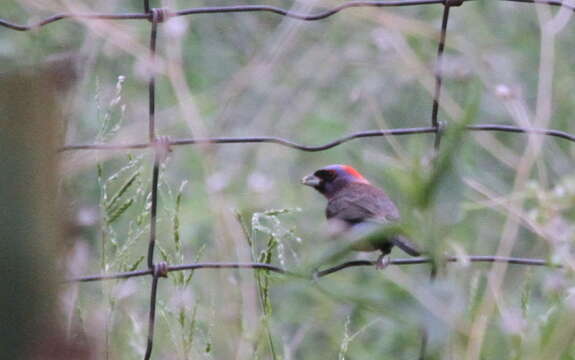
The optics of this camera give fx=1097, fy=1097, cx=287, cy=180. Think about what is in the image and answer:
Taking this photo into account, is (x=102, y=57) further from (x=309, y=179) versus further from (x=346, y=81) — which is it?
(x=309, y=179)

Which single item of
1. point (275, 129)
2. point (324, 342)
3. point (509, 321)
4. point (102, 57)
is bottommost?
point (324, 342)

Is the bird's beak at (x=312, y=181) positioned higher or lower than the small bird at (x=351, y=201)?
higher

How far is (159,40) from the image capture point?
22.2ft

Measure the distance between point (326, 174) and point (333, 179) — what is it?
5 cm

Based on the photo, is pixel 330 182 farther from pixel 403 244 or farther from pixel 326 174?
pixel 403 244

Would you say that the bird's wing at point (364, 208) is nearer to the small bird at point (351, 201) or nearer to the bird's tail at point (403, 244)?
the small bird at point (351, 201)

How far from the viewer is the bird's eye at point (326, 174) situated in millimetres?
4492

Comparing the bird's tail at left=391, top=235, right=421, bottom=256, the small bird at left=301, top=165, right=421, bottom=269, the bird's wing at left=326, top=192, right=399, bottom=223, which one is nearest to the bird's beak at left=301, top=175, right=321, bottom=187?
the small bird at left=301, top=165, right=421, bottom=269

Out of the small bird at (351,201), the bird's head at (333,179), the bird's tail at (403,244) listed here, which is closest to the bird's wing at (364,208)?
the small bird at (351,201)

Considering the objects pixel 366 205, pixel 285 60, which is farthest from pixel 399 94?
pixel 366 205

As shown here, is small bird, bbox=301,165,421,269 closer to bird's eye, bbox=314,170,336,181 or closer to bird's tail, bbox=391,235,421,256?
bird's eye, bbox=314,170,336,181

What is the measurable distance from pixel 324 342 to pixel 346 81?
5.65 feet

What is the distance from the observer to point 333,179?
14.7 ft

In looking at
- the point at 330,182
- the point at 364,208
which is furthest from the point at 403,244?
the point at 330,182
